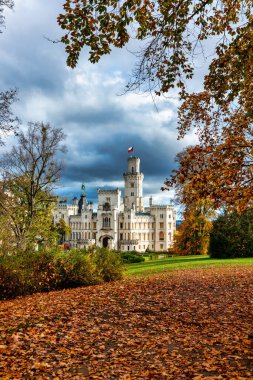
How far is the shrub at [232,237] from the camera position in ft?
106

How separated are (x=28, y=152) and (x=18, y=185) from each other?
268 cm

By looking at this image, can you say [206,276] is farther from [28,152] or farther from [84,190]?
[84,190]

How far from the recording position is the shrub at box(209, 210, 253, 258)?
32250 mm

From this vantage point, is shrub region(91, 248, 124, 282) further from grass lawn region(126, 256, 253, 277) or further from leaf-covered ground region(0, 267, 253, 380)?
leaf-covered ground region(0, 267, 253, 380)

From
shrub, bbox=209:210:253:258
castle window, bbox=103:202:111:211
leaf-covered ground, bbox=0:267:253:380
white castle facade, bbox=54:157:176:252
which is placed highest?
castle window, bbox=103:202:111:211

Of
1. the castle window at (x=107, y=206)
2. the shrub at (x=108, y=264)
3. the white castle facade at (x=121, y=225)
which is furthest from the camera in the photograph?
the castle window at (x=107, y=206)

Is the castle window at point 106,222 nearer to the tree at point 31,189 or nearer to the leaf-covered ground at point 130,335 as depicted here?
the tree at point 31,189

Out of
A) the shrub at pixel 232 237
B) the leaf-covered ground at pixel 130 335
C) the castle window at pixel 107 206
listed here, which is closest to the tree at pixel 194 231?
the shrub at pixel 232 237

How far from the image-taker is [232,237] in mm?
32656

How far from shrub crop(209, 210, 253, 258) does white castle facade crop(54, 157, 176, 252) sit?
6989cm

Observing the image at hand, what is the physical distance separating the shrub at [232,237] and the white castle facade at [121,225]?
69.9m

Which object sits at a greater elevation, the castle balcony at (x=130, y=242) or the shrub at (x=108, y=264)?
the castle balcony at (x=130, y=242)

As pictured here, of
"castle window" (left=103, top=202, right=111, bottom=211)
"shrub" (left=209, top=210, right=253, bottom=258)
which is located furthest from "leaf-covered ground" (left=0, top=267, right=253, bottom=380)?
"castle window" (left=103, top=202, right=111, bottom=211)

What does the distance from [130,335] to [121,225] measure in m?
99.2
